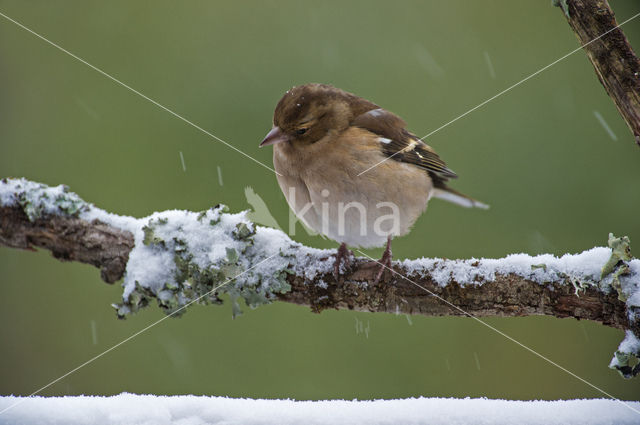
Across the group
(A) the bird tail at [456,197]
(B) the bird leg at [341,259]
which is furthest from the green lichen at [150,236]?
(A) the bird tail at [456,197]

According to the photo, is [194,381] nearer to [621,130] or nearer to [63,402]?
[63,402]

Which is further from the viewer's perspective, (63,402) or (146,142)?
(146,142)

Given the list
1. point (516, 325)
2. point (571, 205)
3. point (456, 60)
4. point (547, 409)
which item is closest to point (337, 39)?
point (456, 60)

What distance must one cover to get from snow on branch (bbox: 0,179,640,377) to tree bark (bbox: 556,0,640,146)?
48 centimetres

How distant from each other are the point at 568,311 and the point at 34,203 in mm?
2255

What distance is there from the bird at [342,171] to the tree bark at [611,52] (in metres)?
1.15

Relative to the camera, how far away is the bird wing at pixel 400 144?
3.19 meters

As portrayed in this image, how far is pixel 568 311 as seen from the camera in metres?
2.05

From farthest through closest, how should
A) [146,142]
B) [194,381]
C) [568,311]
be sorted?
1. [146,142]
2. [194,381]
3. [568,311]

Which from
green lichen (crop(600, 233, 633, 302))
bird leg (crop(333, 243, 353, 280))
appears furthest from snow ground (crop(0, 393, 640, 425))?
bird leg (crop(333, 243, 353, 280))

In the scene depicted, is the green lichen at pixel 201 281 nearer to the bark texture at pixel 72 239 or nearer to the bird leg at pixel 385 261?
the bark texture at pixel 72 239

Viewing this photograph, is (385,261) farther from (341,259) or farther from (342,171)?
(342,171)

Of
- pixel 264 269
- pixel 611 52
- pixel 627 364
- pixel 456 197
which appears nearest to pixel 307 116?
pixel 264 269

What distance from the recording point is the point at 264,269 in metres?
2.30
